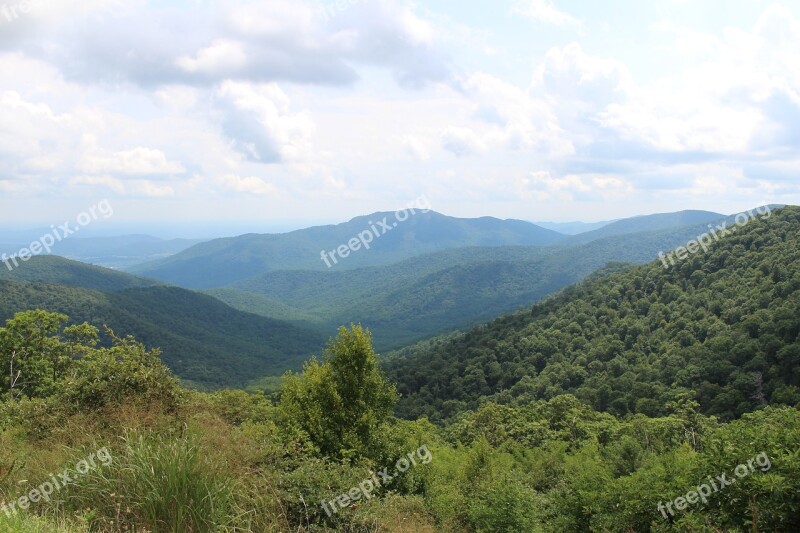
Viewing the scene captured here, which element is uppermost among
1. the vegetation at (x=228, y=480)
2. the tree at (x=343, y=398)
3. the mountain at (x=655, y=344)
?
the vegetation at (x=228, y=480)

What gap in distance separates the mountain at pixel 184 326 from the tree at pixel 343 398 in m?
106

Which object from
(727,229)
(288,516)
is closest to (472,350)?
(727,229)

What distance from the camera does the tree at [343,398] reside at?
16.4 metres

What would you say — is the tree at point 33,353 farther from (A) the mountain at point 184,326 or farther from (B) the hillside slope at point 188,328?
(A) the mountain at point 184,326

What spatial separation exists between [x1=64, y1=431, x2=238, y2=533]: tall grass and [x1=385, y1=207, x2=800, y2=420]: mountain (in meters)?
54.1

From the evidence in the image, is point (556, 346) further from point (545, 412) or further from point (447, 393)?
point (545, 412)

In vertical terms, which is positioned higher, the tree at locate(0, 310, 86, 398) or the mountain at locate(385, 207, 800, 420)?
the tree at locate(0, 310, 86, 398)

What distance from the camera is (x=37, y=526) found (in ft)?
14.5

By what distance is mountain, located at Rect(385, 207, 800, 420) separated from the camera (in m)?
51.7

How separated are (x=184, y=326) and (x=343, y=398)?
167632mm

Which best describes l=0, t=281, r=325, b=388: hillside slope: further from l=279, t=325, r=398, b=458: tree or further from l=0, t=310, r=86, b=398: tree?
l=279, t=325, r=398, b=458: tree

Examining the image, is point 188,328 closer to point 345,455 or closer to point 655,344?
point 655,344

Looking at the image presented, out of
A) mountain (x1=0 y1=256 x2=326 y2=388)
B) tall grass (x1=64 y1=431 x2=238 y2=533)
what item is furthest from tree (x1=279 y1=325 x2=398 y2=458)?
mountain (x1=0 y1=256 x2=326 y2=388)

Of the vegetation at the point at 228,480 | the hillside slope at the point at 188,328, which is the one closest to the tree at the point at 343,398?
the vegetation at the point at 228,480
